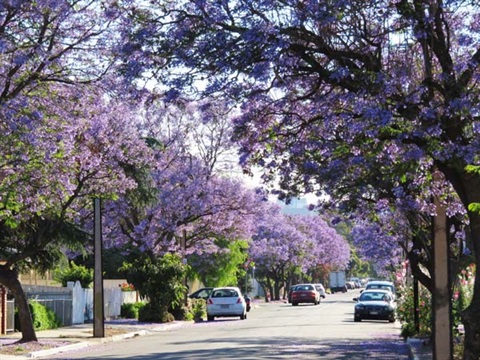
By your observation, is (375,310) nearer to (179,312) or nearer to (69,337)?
(179,312)

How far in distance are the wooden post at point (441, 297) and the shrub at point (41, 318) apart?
1855cm

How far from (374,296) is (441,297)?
2549 cm

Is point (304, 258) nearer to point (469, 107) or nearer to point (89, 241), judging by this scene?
point (89, 241)

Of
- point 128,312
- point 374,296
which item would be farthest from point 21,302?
point 374,296

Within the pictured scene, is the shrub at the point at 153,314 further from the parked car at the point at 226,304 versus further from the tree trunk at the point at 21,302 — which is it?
the tree trunk at the point at 21,302

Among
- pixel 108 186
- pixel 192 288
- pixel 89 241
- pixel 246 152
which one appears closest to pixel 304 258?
pixel 192 288

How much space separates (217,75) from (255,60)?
84 cm

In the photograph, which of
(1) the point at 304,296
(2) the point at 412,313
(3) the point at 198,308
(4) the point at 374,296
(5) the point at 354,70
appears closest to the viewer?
(5) the point at 354,70

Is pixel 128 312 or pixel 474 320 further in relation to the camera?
pixel 128 312

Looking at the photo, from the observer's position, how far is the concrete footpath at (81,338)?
66.6 ft

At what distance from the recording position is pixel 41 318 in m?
30.5

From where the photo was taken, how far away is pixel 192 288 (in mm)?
72062

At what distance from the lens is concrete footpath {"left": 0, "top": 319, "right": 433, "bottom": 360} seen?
800 inches

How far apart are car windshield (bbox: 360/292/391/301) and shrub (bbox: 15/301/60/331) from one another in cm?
1440
